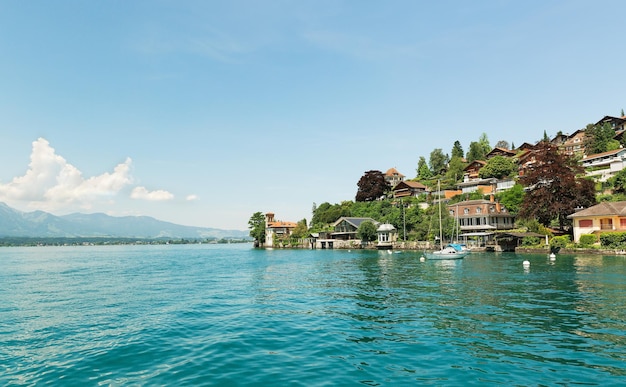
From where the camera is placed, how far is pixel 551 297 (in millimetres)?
23000

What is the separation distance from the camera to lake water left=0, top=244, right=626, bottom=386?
11086mm

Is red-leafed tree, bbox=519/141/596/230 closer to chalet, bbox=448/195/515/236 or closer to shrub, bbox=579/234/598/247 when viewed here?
shrub, bbox=579/234/598/247

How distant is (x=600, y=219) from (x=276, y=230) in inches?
4088

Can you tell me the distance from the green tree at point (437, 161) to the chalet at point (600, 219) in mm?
76878

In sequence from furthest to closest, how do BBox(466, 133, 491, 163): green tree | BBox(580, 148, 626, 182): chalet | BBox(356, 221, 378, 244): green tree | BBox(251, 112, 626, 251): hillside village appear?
BBox(466, 133, 491, 163): green tree
BBox(356, 221, 378, 244): green tree
BBox(580, 148, 626, 182): chalet
BBox(251, 112, 626, 251): hillside village

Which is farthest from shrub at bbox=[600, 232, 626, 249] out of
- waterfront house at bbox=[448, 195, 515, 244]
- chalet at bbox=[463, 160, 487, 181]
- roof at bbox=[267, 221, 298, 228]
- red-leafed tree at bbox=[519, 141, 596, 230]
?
roof at bbox=[267, 221, 298, 228]

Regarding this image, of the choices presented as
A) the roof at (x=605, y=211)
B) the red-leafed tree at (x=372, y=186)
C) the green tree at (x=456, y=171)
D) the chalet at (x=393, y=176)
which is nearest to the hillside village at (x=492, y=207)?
the roof at (x=605, y=211)

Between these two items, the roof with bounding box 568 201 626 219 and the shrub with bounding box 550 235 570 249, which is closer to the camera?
the roof with bounding box 568 201 626 219

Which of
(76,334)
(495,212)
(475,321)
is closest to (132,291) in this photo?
(76,334)

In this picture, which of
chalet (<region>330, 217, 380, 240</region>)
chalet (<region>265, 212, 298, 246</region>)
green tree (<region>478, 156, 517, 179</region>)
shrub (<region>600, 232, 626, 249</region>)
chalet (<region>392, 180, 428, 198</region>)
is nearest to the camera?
shrub (<region>600, 232, 626, 249</region>)

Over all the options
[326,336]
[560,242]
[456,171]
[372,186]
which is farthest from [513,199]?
[326,336]

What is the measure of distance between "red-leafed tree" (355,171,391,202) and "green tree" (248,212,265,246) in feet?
138

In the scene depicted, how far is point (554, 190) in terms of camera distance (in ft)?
210

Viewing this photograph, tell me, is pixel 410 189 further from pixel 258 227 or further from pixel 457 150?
pixel 258 227
